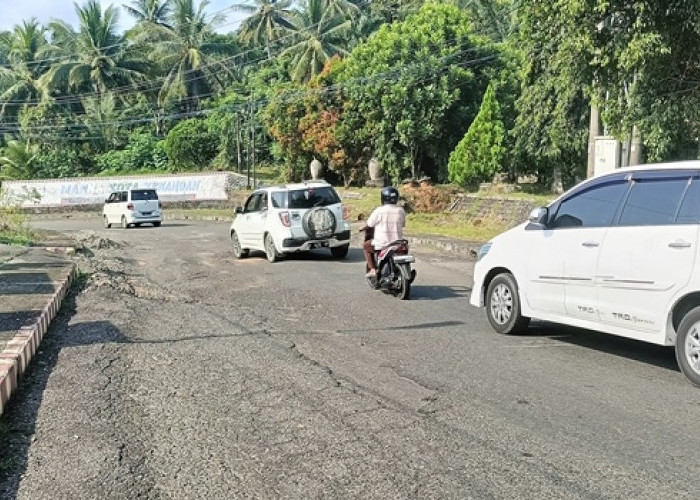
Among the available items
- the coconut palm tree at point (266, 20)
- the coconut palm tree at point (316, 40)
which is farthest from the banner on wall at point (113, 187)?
the coconut palm tree at point (266, 20)

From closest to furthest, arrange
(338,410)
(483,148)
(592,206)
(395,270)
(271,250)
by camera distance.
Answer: (338,410) → (592,206) → (395,270) → (271,250) → (483,148)

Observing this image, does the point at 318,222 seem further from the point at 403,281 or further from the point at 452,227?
the point at 452,227

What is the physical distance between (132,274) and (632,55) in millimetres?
9951

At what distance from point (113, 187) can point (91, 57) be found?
49.4ft

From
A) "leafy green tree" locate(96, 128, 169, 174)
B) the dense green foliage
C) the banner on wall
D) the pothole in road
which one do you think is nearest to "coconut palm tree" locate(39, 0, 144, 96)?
the dense green foliage

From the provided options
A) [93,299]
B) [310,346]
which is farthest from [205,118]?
[310,346]

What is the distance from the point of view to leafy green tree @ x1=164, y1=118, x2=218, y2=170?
172ft

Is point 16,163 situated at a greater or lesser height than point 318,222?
greater

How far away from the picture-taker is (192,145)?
5269cm

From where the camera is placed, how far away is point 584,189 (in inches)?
305

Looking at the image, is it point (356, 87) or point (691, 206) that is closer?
point (691, 206)

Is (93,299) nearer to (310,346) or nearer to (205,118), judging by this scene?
(310,346)

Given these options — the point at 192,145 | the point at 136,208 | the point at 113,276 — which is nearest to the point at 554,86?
the point at 113,276

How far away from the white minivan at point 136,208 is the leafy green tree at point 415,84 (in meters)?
10.1
